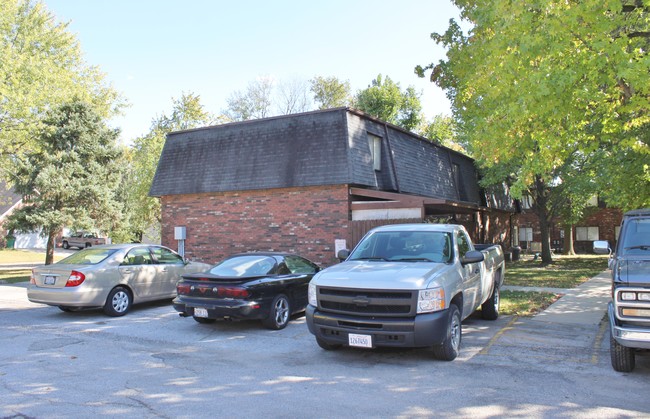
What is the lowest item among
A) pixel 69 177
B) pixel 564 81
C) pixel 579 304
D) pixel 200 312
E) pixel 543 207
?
pixel 579 304

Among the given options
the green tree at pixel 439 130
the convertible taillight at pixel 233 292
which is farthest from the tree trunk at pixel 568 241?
the convertible taillight at pixel 233 292

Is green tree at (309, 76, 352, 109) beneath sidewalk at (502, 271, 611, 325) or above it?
above

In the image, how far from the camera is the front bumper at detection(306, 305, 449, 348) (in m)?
5.92

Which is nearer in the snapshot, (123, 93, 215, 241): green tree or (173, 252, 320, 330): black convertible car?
(173, 252, 320, 330): black convertible car

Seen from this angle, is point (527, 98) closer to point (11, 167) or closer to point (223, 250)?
point (223, 250)

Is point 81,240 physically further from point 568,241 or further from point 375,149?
point 568,241

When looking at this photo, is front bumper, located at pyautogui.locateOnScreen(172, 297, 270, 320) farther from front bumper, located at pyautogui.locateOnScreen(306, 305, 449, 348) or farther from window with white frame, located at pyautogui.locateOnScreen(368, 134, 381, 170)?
window with white frame, located at pyautogui.locateOnScreen(368, 134, 381, 170)

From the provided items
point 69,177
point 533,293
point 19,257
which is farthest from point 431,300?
point 19,257

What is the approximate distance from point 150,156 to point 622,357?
94.1 ft

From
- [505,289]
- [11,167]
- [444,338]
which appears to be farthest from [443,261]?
[11,167]

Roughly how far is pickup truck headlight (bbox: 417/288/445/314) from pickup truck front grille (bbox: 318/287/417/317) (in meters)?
0.09

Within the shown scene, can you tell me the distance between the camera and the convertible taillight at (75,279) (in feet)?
31.1

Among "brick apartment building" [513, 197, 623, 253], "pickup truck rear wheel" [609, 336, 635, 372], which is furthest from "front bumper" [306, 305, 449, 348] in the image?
"brick apartment building" [513, 197, 623, 253]

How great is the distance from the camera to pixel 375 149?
1691cm
